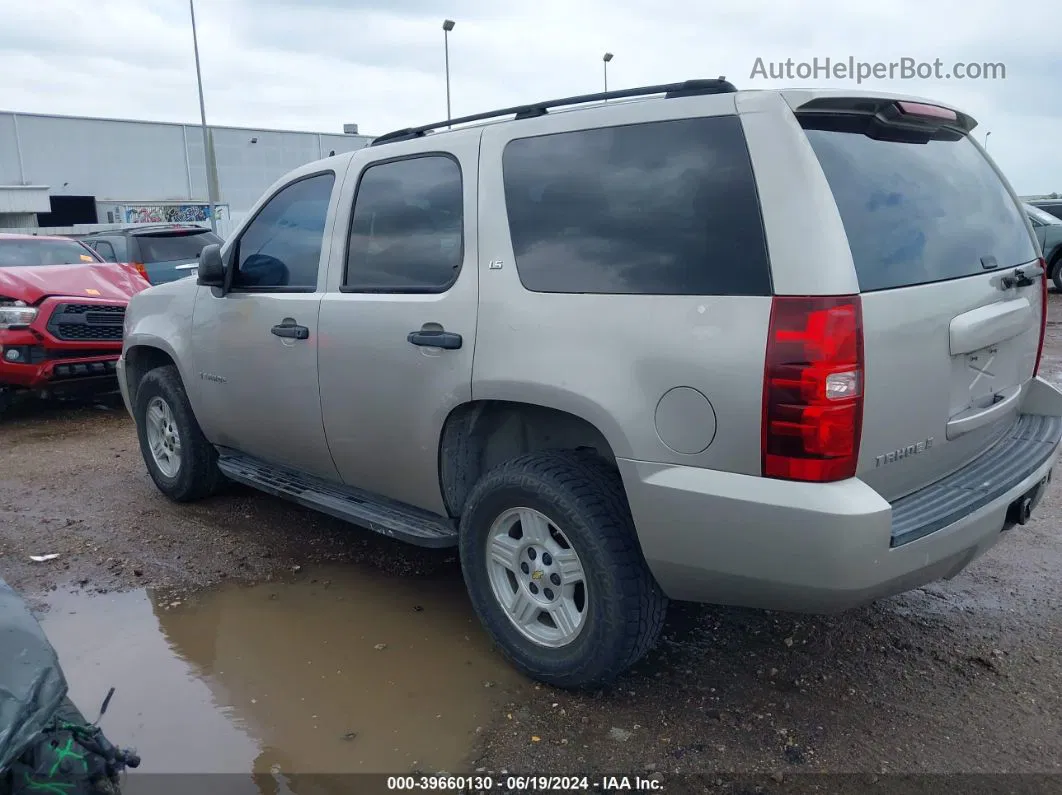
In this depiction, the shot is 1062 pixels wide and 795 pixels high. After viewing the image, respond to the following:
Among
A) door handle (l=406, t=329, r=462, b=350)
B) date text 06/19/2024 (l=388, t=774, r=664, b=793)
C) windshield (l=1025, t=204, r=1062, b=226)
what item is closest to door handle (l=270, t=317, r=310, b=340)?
door handle (l=406, t=329, r=462, b=350)

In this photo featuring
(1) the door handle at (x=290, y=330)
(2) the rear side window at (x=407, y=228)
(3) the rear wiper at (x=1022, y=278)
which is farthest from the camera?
(1) the door handle at (x=290, y=330)

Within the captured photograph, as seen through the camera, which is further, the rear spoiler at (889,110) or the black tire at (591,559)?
the black tire at (591,559)

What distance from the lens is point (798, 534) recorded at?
247 centimetres

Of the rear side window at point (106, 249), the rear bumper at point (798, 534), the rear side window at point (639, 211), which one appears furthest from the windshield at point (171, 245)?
the rear bumper at point (798, 534)

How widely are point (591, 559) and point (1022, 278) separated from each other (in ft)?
6.09

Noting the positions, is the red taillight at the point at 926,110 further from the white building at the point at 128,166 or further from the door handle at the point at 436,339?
the white building at the point at 128,166

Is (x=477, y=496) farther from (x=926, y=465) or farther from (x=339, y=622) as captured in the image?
(x=926, y=465)

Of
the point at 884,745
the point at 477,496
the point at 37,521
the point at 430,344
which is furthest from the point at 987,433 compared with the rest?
the point at 37,521

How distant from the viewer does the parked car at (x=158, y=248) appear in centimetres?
1120

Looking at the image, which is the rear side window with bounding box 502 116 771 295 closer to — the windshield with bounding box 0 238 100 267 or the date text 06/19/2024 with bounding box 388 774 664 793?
the date text 06/19/2024 with bounding box 388 774 664 793

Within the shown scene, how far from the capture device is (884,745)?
2805 millimetres

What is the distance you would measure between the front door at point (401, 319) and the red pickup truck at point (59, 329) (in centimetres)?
456

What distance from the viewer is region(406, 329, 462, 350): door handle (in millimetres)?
3240

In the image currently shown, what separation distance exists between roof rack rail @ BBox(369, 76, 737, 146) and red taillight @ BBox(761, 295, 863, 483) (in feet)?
2.62
